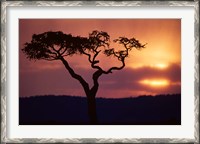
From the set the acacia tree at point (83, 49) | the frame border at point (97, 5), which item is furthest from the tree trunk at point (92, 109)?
the frame border at point (97, 5)

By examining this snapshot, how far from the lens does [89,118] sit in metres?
4.87

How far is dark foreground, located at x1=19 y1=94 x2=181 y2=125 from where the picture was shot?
4.85 m

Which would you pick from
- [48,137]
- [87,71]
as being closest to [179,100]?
[87,71]

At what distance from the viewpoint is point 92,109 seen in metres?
4.86

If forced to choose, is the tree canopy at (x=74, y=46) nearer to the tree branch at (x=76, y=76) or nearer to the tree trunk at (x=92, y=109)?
the tree branch at (x=76, y=76)

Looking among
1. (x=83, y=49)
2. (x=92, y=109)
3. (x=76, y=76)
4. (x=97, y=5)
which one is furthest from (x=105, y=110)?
(x=97, y=5)

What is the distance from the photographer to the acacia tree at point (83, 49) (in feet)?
16.0

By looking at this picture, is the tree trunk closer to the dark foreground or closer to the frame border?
the dark foreground

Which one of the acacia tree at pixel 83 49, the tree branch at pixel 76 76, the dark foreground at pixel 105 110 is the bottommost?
the dark foreground at pixel 105 110

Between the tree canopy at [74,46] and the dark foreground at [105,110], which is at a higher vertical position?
the tree canopy at [74,46]

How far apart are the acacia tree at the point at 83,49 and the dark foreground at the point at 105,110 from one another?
99mm

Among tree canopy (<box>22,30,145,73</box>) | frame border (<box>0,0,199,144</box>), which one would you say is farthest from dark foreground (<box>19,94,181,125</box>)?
tree canopy (<box>22,30,145,73</box>)

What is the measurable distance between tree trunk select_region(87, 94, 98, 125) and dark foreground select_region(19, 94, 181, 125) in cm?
4

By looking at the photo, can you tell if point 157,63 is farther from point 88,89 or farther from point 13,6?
point 13,6
